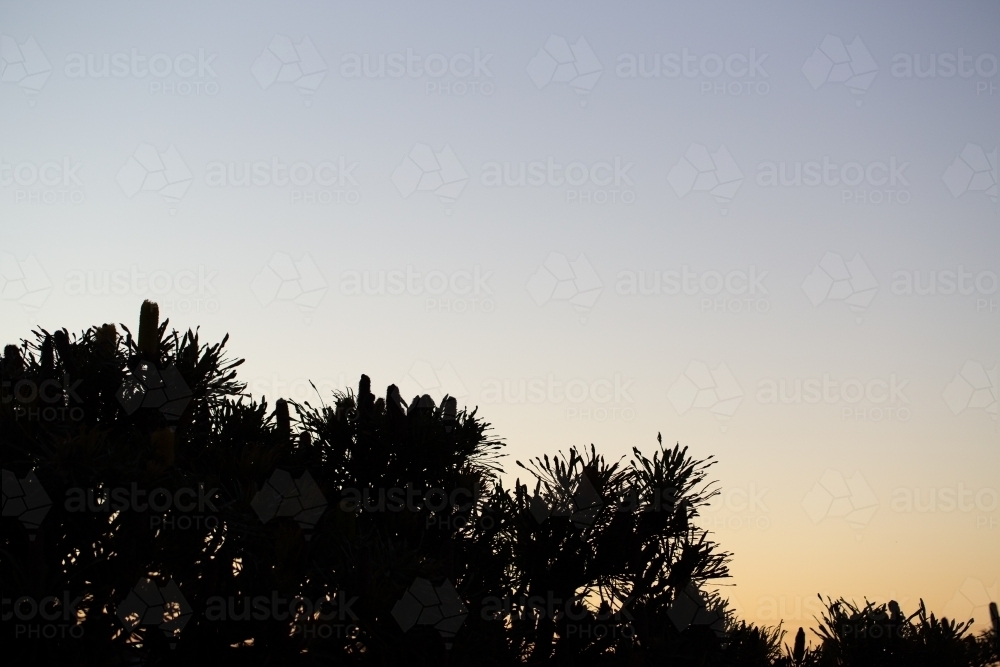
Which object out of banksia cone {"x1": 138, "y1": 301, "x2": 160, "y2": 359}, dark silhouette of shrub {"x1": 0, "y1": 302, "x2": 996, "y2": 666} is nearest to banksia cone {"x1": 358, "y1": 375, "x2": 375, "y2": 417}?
dark silhouette of shrub {"x1": 0, "y1": 302, "x2": 996, "y2": 666}

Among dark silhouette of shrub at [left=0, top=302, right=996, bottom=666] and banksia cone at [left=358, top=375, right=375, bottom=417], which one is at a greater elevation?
banksia cone at [left=358, top=375, right=375, bottom=417]

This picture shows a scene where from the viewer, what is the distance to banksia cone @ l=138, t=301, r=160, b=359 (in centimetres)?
948

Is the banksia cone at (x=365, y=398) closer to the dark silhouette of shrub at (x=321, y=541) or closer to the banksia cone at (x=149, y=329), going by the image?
the dark silhouette of shrub at (x=321, y=541)

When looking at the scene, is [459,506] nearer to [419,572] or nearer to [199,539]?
[419,572]

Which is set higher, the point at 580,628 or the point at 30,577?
the point at 580,628

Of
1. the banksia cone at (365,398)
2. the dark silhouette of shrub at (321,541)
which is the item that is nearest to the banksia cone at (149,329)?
the dark silhouette of shrub at (321,541)

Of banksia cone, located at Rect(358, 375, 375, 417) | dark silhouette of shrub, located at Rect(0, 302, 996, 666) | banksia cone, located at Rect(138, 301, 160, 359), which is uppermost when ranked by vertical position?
banksia cone, located at Rect(358, 375, 375, 417)

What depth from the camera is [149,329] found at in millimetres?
9578

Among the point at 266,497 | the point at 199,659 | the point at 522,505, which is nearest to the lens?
the point at 199,659

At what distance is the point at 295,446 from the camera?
11.1m

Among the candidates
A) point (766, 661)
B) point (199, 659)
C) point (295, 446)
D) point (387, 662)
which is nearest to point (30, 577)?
point (199, 659)

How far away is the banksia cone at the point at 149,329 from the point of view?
948 centimetres

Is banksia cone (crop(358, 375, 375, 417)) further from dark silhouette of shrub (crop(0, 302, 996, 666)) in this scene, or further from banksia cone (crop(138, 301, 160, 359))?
banksia cone (crop(138, 301, 160, 359))

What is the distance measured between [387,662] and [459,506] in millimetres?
2767
